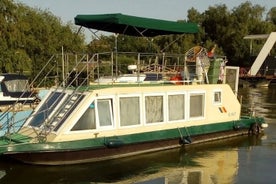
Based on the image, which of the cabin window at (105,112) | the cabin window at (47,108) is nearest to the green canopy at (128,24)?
the cabin window at (105,112)

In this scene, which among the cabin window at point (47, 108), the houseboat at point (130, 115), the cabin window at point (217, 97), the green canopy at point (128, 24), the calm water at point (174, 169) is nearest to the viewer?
the calm water at point (174, 169)

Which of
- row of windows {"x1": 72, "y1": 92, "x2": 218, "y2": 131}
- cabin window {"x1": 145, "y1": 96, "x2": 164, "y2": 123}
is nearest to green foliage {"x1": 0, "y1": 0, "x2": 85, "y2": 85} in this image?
row of windows {"x1": 72, "y1": 92, "x2": 218, "y2": 131}

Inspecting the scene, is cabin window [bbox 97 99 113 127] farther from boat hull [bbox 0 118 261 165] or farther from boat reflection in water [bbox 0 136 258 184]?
boat reflection in water [bbox 0 136 258 184]

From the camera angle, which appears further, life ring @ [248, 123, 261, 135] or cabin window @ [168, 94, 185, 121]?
life ring @ [248, 123, 261, 135]

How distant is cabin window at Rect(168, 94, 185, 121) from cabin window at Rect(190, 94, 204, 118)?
43 cm

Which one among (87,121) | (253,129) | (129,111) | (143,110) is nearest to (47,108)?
(87,121)

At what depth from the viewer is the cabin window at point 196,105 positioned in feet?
49.4

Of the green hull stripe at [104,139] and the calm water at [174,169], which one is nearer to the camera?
the green hull stripe at [104,139]

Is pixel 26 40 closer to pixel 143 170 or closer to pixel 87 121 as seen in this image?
pixel 87 121

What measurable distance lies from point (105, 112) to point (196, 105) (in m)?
3.81

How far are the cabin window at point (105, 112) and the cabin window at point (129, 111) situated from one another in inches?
16.3

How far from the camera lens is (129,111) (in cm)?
1343

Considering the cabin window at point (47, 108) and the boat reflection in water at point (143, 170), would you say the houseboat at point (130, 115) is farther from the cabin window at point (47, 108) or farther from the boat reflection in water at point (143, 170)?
the boat reflection in water at point (143, 170)

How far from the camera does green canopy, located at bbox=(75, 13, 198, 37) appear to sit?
1359 cm
